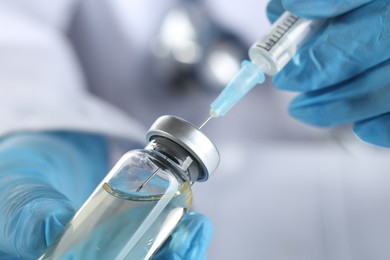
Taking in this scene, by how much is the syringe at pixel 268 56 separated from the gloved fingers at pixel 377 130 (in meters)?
0.15

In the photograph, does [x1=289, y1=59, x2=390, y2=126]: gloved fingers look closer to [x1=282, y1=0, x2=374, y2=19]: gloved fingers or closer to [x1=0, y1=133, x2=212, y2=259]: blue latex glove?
[x1=282, y1=0, x2=374, y2=19]: gloved fingers

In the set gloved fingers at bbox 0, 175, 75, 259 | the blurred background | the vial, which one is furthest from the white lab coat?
the vial

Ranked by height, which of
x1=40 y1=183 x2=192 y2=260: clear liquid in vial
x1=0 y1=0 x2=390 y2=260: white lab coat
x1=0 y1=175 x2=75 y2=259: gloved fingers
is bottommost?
x1=0 y1=175 x2=75 y2=259: gloved fingers

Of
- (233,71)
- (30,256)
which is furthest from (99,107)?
(30,256)

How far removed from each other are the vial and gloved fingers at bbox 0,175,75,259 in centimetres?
2

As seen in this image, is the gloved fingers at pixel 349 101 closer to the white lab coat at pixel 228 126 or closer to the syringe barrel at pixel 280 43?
A: the syringe barrel at pixel 280 43

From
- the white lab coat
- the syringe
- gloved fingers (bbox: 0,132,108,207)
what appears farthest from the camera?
the white lab coat

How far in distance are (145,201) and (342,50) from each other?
0.38 m

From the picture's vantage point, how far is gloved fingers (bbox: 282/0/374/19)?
72cm

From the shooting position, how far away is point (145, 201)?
0.57 meters

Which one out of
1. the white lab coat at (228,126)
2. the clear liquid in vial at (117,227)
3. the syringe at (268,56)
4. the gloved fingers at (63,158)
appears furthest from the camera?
the white lab coat at (228,126)

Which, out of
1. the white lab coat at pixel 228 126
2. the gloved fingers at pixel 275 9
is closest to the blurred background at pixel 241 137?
the white lab coat at pixel 228 126

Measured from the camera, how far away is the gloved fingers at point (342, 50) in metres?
0.77

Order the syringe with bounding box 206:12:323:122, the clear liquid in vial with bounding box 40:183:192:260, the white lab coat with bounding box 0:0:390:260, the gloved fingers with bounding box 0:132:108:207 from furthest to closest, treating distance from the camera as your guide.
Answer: the white lab coat with bounding box 0:0:390:260 → the gloved fingers with bounding box 0:132:108:207 → the syringe with bounding box 206:12:323:122 → the clear liquid in vial with bounding box 40:183:192:260
